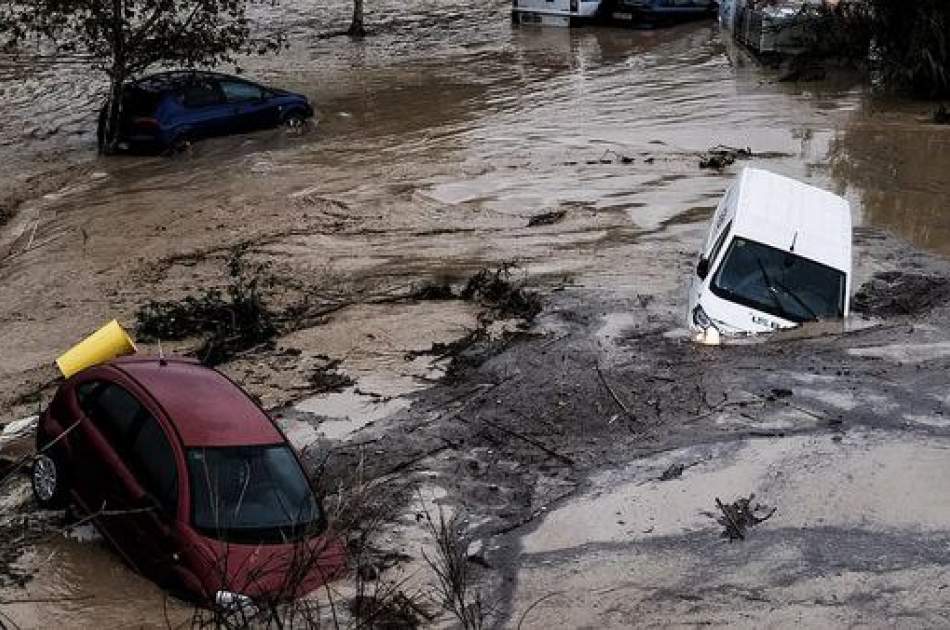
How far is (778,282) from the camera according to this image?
12711 mm

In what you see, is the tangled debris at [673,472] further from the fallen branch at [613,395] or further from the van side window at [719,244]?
the van side window at [719,244]

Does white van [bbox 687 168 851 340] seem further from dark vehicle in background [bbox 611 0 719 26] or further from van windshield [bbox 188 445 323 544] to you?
dark vehicle in background [bbox 611 0 719 26]

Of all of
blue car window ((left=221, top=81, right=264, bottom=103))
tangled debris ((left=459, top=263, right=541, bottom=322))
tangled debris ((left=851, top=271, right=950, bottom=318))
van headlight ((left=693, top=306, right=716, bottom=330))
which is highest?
blue car window ((left=221, top=81, right=264, bottom=103))

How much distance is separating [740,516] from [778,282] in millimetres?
3917

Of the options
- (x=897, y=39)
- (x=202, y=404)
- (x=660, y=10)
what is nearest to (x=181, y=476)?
(x=202, y=404)

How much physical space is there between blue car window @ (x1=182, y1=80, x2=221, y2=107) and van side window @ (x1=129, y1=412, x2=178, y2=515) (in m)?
13.9

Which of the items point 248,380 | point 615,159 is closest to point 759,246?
point 248,380

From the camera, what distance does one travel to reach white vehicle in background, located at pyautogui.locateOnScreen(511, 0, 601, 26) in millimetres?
35406

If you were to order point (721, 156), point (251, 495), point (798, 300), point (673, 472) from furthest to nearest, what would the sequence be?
point (721, 156), point (798, 300), point (673, 472), point (251, 495)

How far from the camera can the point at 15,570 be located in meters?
8.58

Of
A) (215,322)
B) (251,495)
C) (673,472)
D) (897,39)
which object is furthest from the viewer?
(897,39)

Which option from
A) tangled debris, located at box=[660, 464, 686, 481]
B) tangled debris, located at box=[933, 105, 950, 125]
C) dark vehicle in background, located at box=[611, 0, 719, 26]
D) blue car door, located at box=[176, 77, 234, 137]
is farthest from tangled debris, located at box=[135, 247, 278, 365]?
dark vehicle in background, located at box=[611, 0, 719, 26]

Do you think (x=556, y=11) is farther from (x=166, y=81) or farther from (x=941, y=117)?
(x=166, y=81)

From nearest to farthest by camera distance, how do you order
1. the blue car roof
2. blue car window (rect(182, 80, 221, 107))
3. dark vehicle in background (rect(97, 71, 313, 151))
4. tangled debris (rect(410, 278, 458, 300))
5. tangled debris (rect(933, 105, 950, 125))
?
tangled debris (rect(410, 278, 458, 300)) → dark vehicle in background (rect(97, 71, 313, 151)) → the blue car roof → blue car window (rect(182, 80, 221, 107)) → tangled debris (rect(933, 105, 950, 125))
